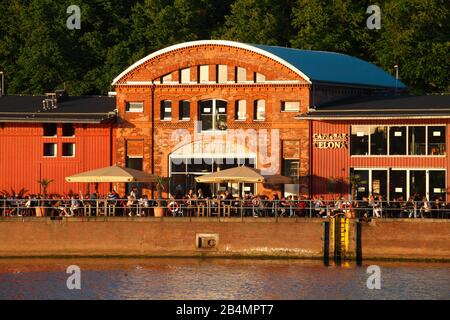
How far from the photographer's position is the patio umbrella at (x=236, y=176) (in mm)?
96375

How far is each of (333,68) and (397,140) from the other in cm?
1016

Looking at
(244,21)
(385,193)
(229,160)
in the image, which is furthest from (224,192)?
(244,21)

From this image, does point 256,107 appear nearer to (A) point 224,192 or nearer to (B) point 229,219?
(A) point 224,192

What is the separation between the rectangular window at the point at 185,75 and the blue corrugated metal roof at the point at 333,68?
399 cm

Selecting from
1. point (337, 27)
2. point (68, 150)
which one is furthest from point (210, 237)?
point (337, 27)

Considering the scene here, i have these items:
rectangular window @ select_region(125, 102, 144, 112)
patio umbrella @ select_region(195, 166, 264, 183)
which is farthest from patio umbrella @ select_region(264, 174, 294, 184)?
rectangular window @ select_region(125, 102, 144, 112)

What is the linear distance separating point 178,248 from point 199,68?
45.8 ft

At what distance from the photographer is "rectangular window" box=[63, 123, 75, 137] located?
104750 mm

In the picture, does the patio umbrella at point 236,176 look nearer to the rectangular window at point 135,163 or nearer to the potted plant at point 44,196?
the rectangular window at point 135,163

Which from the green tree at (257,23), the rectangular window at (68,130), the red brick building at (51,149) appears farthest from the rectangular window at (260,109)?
the green tree at (257,23)

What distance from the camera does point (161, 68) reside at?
341 ft

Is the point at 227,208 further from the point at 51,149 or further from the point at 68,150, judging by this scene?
the point at 51,149

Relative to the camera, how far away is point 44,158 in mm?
105000

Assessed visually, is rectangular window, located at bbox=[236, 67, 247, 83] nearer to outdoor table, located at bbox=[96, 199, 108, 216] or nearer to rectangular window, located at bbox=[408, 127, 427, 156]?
rectangular window, located at bbox=[408, 127, 427, 156]
